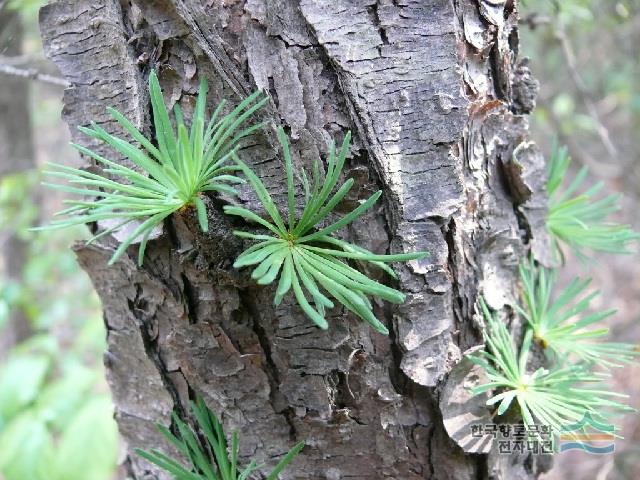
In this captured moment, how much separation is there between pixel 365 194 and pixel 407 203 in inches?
1.8

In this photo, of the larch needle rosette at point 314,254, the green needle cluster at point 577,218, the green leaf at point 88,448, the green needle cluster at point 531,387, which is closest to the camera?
the larch needle rosette at point 314,254

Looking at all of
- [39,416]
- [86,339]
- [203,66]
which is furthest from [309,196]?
[86,339]

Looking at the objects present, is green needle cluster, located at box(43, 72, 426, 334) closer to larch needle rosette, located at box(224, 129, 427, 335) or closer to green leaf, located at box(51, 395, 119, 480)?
larch needle rosette, located at box(224, 129, 427, 335)

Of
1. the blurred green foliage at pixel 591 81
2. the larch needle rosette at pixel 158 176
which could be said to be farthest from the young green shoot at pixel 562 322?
the blurred green foliage at pixel 591 81

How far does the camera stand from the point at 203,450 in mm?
650

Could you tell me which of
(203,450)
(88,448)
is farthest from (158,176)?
(88,448)

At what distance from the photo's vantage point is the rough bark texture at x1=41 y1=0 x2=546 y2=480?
538mm

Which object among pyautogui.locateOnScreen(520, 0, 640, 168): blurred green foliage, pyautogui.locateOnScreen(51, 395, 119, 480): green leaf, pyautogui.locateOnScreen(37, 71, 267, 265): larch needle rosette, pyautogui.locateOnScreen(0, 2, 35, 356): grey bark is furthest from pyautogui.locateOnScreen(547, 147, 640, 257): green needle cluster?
pyautogui.locateOnScreen(0, 2, 35, 356): grey bark

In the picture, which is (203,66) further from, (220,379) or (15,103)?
(15,103)

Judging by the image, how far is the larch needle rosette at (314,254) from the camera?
0.45m

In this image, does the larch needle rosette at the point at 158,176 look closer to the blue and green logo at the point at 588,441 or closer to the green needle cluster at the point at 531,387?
the green needle cluster at the point at 531,387

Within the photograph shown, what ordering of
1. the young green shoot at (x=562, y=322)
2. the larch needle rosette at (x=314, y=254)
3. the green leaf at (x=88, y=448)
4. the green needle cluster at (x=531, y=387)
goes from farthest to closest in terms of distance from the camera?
1. the green leaf at (x=88, y=448)
2. the young green shoot at (x=562, y=322)
3. the green needle cluster at (x=531, y=387)
4. the larch needle rosette at (x=314, y=254)

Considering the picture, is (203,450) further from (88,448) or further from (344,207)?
(88,448)

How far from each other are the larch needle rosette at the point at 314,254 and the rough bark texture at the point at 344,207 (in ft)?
0.21
